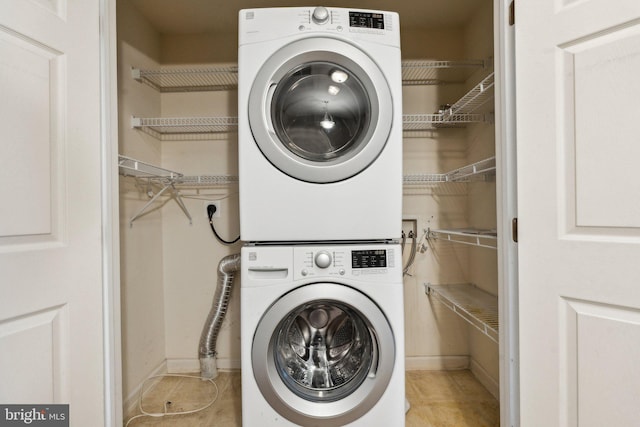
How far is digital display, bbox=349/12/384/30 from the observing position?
131cm

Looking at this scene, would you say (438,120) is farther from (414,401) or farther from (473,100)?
(414,401)

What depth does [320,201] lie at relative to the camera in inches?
50.8

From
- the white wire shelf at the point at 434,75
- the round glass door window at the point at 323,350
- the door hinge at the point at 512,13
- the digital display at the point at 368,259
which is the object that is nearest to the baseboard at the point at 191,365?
the round glass door window at the point at 323,350

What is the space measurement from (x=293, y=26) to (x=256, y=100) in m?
0.33

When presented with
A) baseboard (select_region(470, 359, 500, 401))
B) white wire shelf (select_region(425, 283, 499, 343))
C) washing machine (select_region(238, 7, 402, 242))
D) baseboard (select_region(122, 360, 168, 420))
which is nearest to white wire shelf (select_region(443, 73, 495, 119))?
washing machine (select_region(238, 7, 402, 242))

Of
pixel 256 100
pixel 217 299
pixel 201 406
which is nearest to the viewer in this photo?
pixel 256 100

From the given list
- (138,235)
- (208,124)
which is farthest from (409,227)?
(138,235)

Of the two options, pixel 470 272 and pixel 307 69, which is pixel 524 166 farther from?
pixel 470 272

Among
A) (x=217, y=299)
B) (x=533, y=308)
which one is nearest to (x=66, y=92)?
(x=217, y=299)

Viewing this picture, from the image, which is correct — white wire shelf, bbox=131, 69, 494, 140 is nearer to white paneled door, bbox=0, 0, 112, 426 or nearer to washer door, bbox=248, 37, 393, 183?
washer door, bbox=248, 37, 393, 183

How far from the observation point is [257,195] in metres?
1.29

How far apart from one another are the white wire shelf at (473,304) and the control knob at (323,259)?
2.18ft

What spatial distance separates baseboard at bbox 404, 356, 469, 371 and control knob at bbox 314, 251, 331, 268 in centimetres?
116

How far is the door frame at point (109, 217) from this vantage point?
1152 mm
